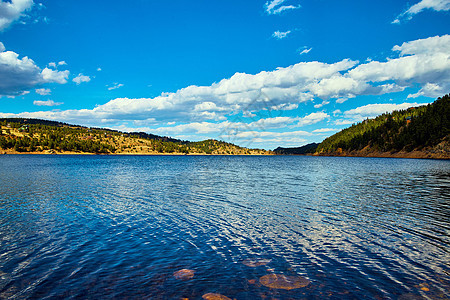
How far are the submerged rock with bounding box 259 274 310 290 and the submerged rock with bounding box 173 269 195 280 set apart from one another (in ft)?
10.5

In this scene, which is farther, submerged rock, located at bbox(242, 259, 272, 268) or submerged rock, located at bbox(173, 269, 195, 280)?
submerged rock, located at bbox(242, 259, 272, 268)

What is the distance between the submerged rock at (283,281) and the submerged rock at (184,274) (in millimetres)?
3204

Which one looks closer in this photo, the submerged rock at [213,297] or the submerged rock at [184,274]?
the submerged rock at [213,297]

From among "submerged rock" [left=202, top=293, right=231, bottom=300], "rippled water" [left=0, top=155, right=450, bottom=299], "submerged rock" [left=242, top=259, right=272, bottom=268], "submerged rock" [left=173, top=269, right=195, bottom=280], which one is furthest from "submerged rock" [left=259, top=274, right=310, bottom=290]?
"submerged rock" [left=173, top=269, right=195, bottom=280]

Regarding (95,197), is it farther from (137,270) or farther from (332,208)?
(332,208)

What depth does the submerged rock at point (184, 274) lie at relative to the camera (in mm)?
11406

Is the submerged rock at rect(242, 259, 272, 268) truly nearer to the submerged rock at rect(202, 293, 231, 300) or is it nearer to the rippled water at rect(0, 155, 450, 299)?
the rippled water at rect(0, 155, 450, 299)

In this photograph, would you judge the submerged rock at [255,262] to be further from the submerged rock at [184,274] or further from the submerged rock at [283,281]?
the submerged rock at [184,274]

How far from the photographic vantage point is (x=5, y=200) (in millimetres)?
28266

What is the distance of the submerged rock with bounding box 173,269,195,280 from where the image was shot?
37.4 feet

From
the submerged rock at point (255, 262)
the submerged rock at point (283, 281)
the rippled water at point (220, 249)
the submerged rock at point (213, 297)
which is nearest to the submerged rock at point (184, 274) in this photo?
the rippled water at point (220, 249)

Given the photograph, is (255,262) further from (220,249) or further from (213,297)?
(213,297)

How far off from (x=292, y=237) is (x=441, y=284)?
7.89 meters

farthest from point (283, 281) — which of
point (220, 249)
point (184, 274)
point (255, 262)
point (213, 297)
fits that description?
point (220, 249)
